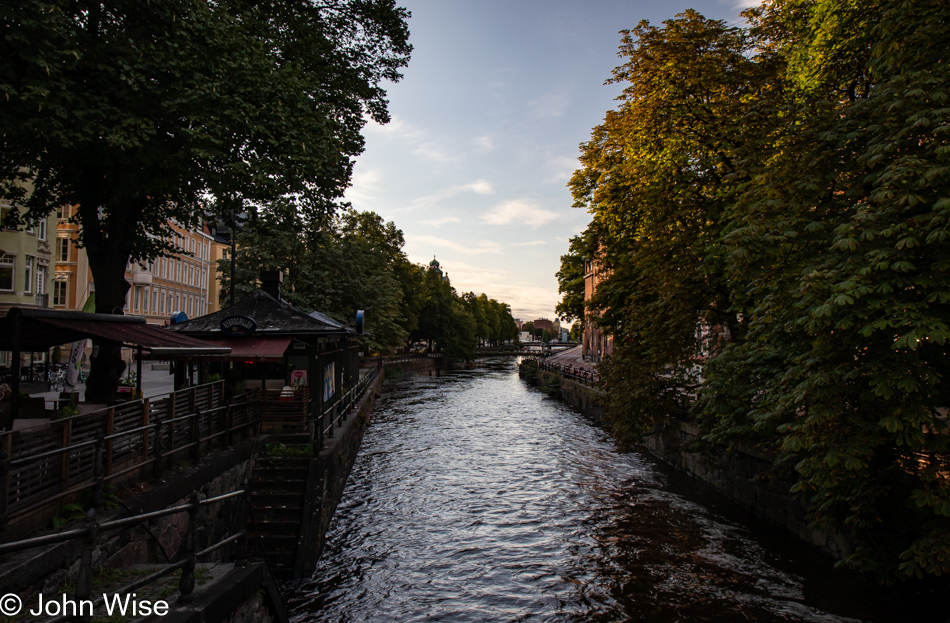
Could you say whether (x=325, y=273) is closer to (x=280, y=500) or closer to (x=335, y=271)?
(x=335, y=271)

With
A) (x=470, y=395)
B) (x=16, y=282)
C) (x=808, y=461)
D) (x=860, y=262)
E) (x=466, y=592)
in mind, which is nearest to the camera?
(x=860, y=262)

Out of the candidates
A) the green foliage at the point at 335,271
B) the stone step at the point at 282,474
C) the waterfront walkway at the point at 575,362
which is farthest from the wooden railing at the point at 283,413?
the waterfront walkway at the point at 575,362

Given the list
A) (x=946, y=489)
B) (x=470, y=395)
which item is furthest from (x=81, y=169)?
(x=470, y=395)

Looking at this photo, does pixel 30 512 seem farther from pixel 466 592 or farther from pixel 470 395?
pixel 470 395

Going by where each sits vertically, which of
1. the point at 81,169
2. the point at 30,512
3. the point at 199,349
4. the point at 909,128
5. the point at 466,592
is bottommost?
the point at 466,592

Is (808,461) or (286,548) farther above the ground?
(808,461)

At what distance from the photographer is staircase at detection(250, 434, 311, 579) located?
1072 centimetres

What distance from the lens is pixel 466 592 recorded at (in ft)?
33.8

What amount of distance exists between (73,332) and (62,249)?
129 feet

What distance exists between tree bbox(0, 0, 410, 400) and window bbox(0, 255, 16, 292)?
58.8 feet

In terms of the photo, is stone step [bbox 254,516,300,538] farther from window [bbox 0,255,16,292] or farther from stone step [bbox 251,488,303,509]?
window [bbox 0,255,16,292]

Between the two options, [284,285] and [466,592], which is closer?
[466,592]

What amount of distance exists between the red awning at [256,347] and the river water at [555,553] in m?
4.25

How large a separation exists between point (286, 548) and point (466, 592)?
3.41 metres
